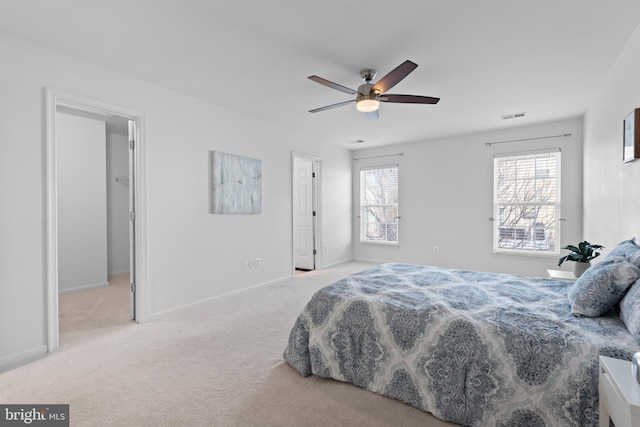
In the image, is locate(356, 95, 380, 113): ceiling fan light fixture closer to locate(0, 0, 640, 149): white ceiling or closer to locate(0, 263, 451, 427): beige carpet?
locate(0, 0, 640, 149): white ceiling

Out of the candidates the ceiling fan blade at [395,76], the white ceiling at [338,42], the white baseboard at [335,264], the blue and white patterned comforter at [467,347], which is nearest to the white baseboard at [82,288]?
the white ceiling at [338,42]

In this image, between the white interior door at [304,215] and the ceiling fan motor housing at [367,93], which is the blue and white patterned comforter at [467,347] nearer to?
the ceiling fan motor housing at [367,93]

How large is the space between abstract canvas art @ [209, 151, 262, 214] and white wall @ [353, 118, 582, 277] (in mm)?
3083

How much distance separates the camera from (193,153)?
375 centimetres

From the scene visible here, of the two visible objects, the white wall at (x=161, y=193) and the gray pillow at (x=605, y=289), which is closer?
the gray pillow at (x=605, y=289)

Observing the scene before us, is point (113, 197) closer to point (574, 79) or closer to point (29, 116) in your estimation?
point (29, 116)

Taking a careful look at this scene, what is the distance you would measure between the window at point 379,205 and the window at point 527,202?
1.87 m

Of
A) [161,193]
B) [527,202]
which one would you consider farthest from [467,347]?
[527,202]

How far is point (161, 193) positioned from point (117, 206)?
2.84 m

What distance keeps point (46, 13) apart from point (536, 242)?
637 centimetres

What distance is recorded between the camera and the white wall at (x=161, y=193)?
2.43m

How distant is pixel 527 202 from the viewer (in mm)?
5016

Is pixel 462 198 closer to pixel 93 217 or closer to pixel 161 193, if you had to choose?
pixel 161 193

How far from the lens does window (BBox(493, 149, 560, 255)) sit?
4859mm
